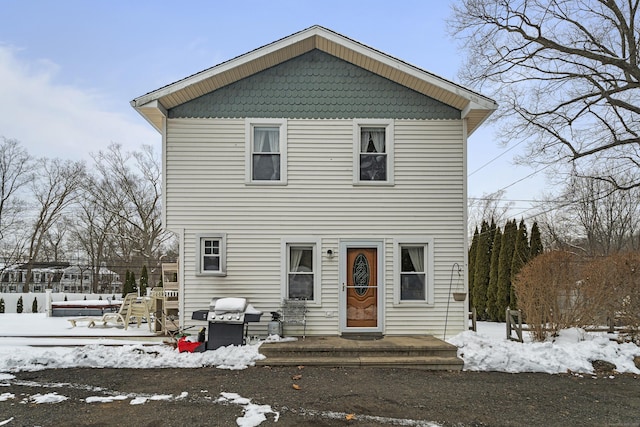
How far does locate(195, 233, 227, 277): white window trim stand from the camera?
941 cm

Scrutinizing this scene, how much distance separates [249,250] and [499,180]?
3079 centimetres

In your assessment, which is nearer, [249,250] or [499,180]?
[249,250]

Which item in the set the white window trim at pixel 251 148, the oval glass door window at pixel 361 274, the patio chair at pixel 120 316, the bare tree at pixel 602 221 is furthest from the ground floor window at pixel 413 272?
the bare tree at pixel 602 221

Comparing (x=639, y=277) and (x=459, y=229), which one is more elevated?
(x=459, y=229)

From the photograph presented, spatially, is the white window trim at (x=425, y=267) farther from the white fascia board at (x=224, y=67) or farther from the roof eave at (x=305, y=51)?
the white fascia board at (x=224, y=67)

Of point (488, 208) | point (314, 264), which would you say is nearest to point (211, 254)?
point (314, 264)

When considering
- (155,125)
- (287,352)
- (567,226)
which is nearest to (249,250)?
(287,352)

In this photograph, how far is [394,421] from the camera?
5.09 meters

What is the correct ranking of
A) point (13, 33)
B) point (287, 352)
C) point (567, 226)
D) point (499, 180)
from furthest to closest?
point (499, 180) < point (567, 226) < point (13, 33) < point (287, 352)

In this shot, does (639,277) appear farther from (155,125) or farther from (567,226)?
(567,226)

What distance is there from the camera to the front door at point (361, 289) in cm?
959

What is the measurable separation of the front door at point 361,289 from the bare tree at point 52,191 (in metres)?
29.1

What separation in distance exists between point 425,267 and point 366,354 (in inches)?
96.6

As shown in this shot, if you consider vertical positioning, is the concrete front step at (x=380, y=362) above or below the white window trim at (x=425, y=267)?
below
